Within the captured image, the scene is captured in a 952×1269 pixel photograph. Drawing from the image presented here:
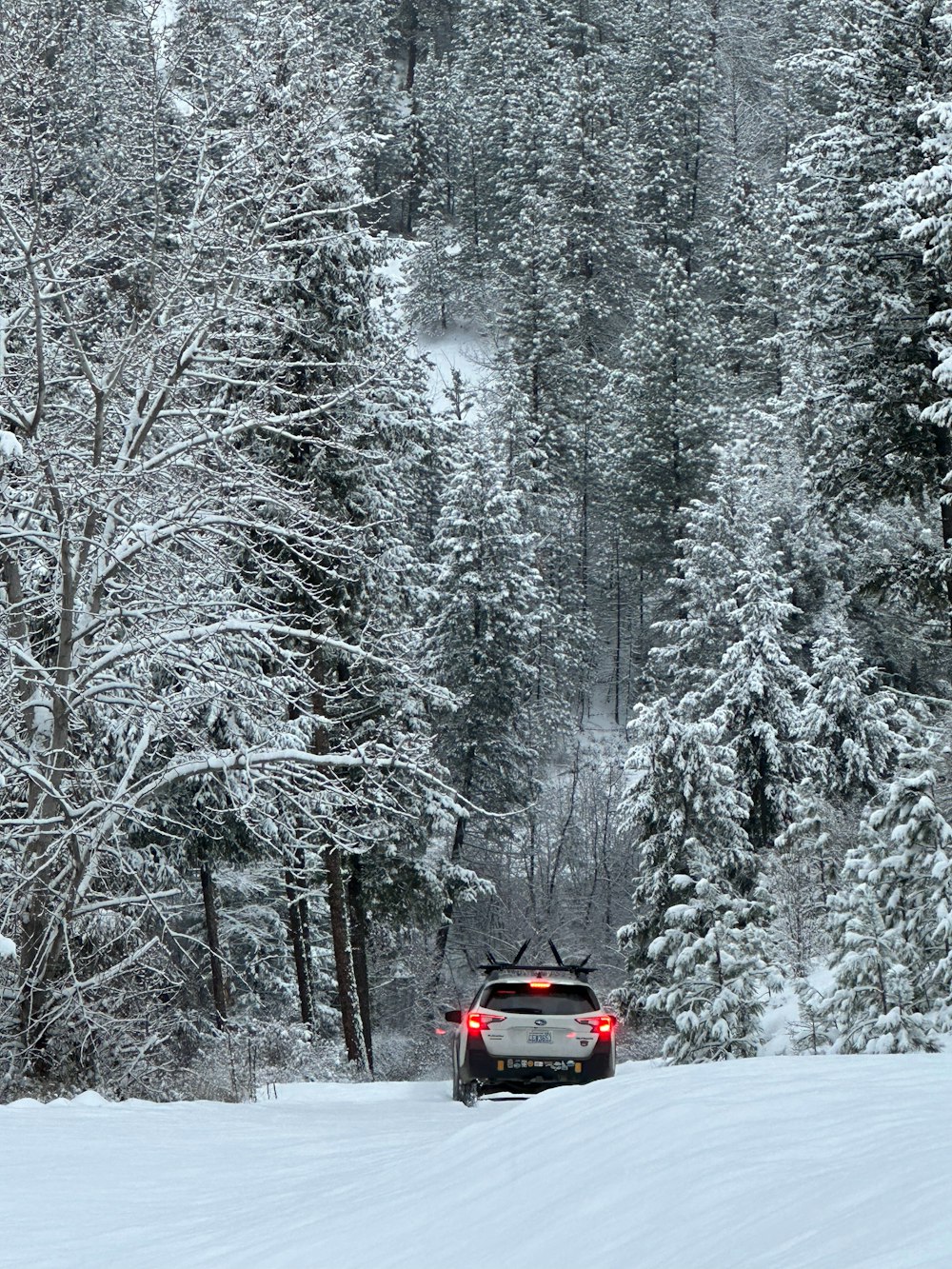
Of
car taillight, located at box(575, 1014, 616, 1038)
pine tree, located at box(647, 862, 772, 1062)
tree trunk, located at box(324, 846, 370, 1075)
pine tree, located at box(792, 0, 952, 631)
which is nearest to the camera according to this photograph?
car taillight, located at box(575, 1014, 616, 1038)

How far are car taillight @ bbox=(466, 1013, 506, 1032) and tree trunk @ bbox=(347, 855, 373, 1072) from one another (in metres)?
15.3

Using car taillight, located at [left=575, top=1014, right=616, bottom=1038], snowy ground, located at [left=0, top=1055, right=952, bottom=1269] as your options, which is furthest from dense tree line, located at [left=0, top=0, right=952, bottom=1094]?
snowy ground, located at [left=0, top=1055, right=952, bottom=1269]

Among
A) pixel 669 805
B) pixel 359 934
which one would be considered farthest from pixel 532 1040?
pixel 359 934

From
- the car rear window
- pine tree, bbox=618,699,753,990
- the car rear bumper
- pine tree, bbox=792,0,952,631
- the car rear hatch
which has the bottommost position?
the car rear bumper

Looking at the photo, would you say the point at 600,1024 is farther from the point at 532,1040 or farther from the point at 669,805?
the point at 669,805

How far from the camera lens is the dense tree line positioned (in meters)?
13.1

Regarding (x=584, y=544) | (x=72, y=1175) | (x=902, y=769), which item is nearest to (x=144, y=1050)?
(x=72, y=1175)

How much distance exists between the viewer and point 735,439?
45156 mm

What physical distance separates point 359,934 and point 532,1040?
17162mm

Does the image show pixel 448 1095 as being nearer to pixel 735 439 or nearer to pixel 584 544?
pixel 735 439

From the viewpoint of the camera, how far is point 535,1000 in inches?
465

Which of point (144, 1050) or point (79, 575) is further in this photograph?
point (79, 575)

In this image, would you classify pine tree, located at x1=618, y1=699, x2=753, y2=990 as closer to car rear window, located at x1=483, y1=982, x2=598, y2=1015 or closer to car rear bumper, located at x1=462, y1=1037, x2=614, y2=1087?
car rear window, located at x1=483, y1=982, x2=598, y2=1015

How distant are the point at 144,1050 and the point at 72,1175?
6.54 m
